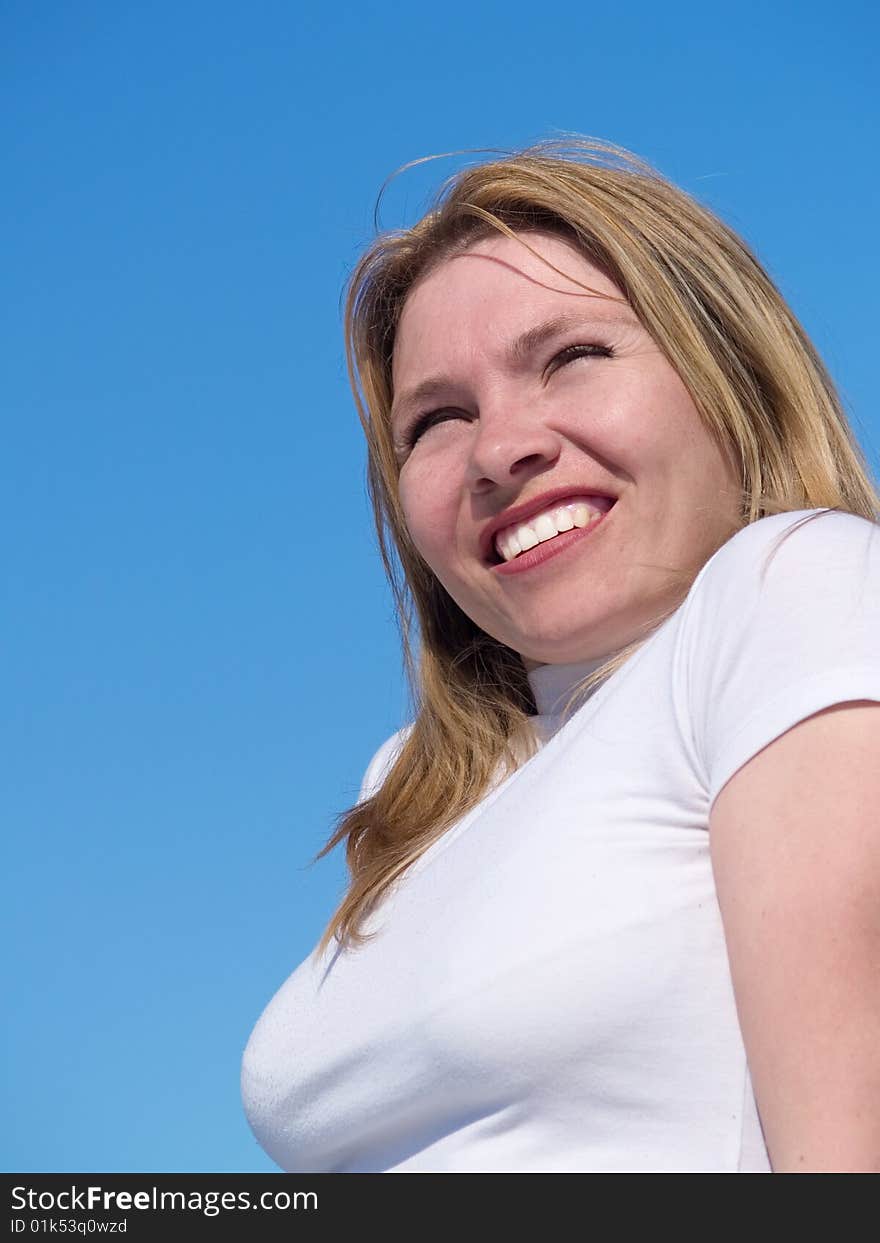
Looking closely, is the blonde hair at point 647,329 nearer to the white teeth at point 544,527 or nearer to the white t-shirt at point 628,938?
the white teeth at point 544,527

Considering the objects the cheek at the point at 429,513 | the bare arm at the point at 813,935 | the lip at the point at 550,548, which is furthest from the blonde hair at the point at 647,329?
the bare arm at the point at 813,935

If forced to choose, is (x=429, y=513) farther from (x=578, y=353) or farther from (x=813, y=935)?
(x=813, y=935)

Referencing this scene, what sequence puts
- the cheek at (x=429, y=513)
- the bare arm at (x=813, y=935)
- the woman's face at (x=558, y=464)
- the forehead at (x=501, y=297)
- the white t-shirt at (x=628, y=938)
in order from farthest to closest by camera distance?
1. the cheek at (x=429, y=513)
2. the forehead at (x=501, y=297)
3. the woman's face at (x=558, y=464)
4. the white t-shirt at (x=628, y=938)
5. the bare arm at (x=813, y=935)

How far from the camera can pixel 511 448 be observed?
80.4 inches

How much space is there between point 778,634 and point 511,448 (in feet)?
2.51

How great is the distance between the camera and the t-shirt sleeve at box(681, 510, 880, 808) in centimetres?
130

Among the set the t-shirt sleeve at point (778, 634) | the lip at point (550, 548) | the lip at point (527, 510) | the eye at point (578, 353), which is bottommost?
the t-shirt sleeve at point (778, 634)

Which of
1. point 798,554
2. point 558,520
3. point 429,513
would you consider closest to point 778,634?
point 798,554

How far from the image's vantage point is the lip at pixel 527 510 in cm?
201

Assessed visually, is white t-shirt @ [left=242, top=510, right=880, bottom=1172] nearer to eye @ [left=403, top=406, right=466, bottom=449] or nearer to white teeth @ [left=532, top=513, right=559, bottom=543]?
white teeth @ [left=532, top=513, right=559, bottom=543]

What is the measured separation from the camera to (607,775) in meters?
1.61

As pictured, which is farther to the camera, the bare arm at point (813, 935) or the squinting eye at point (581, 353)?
the squinting eye at point (581, 353)
